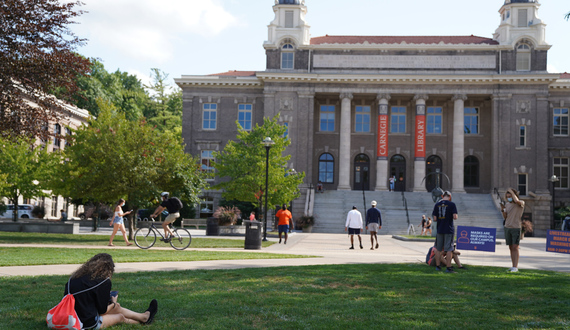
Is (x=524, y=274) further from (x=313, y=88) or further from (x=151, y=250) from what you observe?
(x=313, y=88)

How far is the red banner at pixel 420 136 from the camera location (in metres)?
50.0

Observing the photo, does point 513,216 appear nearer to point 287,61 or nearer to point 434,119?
point 287,61

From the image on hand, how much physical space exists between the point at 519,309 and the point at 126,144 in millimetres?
20482

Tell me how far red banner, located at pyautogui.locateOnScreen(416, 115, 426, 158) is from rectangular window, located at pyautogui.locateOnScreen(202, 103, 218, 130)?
62.5 feet

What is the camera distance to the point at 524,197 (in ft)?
159

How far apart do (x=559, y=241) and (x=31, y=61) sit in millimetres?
17268

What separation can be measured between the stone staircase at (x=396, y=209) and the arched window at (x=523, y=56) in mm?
12255

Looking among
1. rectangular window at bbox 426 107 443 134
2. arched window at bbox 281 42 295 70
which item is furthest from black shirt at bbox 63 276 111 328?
rectangular window at bbox 426 107 443 134

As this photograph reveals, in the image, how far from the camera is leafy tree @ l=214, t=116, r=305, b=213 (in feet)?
129

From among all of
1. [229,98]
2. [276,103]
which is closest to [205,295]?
[276,103]

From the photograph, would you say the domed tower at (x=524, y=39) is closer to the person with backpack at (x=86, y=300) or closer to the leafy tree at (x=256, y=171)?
the leafy tree at (x=256, y=171)

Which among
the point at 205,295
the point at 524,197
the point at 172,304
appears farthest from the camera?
the point at 524,197

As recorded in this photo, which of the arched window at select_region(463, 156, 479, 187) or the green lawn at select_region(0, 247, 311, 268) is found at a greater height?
the arched window at select_region(463, 156, 479, 187)

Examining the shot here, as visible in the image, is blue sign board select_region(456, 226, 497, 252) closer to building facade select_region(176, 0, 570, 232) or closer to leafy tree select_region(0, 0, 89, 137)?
leafy tree select_region(0, 0, 89, 137)
